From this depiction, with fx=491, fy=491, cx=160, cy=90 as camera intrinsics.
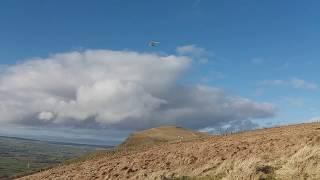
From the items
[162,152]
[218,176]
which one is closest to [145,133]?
[162,152]

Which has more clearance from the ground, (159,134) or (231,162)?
(159,134)

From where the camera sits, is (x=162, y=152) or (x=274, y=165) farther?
(x=162, y=152)

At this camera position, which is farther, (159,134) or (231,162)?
(159,134)

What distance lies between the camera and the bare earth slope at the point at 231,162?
23.4 meters

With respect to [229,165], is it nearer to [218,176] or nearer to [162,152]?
[218,176]

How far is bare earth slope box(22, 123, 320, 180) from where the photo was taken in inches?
922

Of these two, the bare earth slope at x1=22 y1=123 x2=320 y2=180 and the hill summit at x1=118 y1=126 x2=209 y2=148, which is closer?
the bare earth slope at x1=22 y1=123 x2=320 y2=180

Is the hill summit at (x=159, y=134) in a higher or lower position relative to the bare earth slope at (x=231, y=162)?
higher

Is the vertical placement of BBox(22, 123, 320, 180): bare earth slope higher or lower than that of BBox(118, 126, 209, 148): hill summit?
lower

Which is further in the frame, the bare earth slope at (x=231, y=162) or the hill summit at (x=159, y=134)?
the hill summit at (x=159, y=134)

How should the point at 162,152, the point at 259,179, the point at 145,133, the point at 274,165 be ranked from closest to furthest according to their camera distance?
the point at 259,179 → the point at 274,165 → the point at 162,152 → the point at 145,133

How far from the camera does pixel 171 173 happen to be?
91.4ft

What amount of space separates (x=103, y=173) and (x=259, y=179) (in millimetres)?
12512

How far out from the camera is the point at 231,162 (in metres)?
26.8
